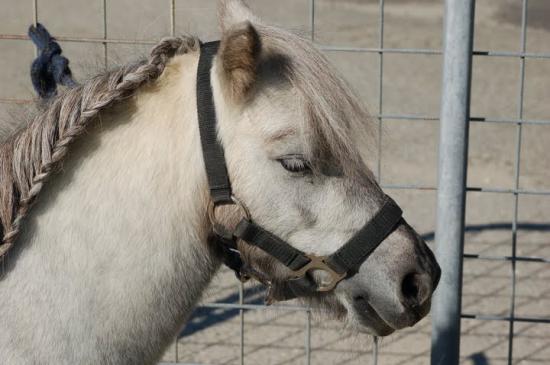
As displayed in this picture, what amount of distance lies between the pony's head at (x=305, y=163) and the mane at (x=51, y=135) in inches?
8.2

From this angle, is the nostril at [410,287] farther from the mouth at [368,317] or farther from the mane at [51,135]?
the mane at [51,135]

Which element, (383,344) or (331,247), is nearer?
(331,247)

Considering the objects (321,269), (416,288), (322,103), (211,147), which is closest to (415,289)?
→ (416,288)

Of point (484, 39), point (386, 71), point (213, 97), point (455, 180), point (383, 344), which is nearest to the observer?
point (213, 97)

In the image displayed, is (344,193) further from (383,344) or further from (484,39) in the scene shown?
(484,39)

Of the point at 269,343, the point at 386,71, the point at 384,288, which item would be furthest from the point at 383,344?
the point at 386,71

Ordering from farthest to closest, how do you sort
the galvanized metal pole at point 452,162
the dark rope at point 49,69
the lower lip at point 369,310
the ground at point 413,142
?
1. the ground at point 413,142
2. the galvanized metal pole at point 452,162
3. the dark rope at point 49,69
4. the lower lip at point 369,310

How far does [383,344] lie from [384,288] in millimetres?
2608

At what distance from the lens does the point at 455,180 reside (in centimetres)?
289

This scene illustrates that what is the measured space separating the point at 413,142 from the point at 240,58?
5577 millimetres

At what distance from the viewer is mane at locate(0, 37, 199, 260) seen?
6.36ft

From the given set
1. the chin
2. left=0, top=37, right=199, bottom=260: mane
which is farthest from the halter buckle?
left=0, top=37, right=199, bottom=260: mane

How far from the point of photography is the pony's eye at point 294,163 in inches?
75.9

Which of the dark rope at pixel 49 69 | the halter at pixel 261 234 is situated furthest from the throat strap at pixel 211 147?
the dark rope at pixel 49 69
